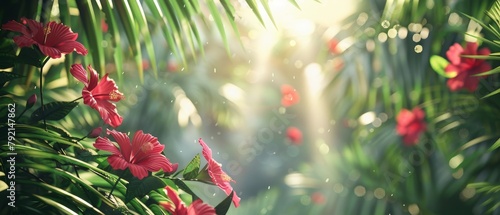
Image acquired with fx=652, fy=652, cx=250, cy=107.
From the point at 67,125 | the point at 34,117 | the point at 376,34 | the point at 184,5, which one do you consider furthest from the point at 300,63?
the point at 34,117

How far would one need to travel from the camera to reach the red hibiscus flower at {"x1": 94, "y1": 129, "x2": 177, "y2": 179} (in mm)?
572

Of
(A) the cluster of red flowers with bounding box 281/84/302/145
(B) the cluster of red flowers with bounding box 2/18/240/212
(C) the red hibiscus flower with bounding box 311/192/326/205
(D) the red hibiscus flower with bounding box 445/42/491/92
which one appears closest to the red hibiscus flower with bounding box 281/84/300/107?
(A) the cluster of red flowers with bounding box 281/84/302/145

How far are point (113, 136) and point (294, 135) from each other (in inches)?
81.6

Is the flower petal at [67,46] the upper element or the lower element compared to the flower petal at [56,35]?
lower

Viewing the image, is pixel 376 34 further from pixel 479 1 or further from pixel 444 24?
pixel 479 1

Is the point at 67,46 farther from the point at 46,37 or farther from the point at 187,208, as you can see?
the point at 187,208

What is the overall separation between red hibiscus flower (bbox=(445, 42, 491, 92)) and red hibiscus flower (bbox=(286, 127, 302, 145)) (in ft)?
4.24

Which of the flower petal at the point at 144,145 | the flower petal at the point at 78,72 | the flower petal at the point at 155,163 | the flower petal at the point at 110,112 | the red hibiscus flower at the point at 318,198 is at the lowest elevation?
the red hibiscus flower at the point at 318,198

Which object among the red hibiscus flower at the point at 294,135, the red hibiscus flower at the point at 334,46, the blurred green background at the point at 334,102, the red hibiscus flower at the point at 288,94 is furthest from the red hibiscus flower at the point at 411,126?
the red hibiscus flower at the point at 294,135

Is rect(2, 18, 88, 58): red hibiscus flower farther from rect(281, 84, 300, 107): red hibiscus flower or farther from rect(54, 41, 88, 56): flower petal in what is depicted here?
rect(281, 84, 300, 107): red hibiscus flower

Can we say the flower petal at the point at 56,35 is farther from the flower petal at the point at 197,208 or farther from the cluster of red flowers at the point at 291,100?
the cluster of red flowers at the point at 291,100

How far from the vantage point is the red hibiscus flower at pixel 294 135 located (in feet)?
8.66

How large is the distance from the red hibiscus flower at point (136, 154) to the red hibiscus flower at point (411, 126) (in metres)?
1.48

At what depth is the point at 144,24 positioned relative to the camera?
882 mm
